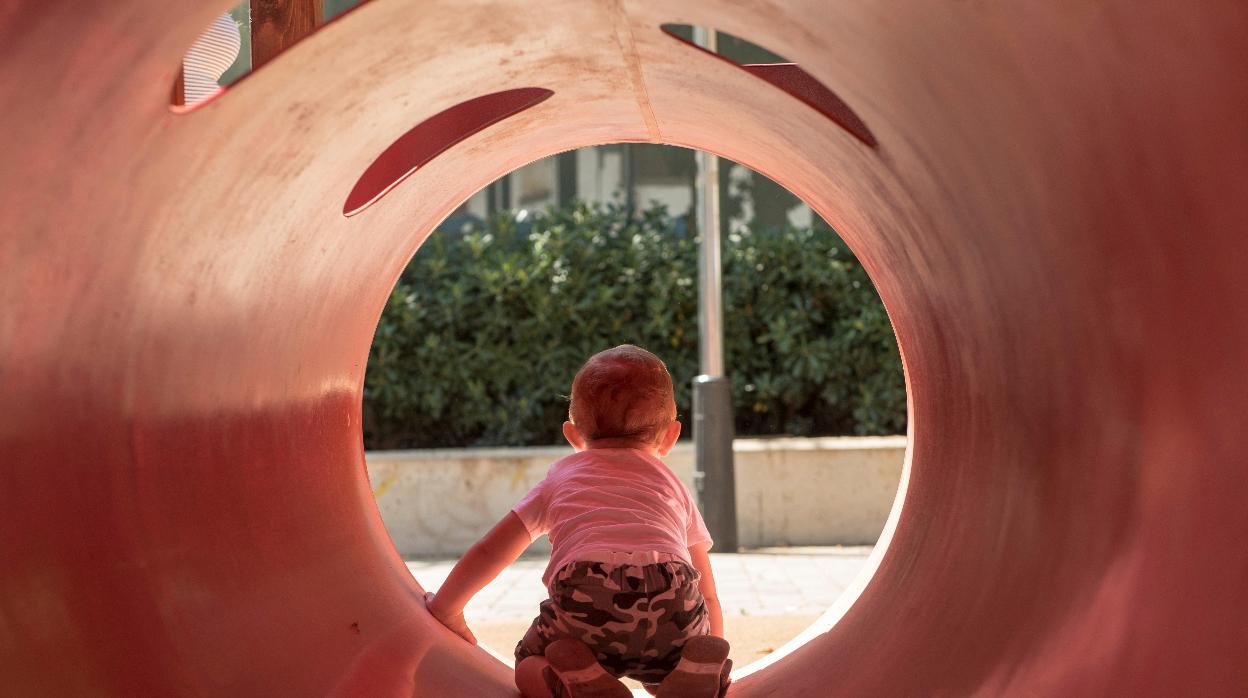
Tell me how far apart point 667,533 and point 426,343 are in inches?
260

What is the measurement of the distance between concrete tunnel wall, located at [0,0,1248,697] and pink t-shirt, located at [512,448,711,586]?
21.1 inches

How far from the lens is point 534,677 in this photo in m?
3.40

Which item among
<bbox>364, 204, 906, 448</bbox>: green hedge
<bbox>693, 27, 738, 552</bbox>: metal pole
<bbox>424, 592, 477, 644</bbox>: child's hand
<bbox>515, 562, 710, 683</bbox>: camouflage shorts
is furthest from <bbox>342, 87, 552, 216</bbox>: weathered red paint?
<bbox>364, 204, 906, 448</bbox>: green hedge

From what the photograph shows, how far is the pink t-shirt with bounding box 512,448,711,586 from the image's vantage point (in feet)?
11.1

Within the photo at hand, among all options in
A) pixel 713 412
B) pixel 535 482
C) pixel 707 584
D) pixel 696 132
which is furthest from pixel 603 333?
pixel 707 584

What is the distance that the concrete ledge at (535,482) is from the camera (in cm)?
892

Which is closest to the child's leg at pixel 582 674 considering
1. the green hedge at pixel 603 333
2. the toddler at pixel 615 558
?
the toddler at pixel 615 558

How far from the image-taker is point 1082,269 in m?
1.98

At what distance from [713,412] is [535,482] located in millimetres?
1434

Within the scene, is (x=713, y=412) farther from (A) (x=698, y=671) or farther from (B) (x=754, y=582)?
(A) (x=698, y=671)

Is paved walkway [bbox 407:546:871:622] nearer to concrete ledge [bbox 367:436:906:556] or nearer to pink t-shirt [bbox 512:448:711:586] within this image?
concrete ledge [bbox 367:436:906:556]

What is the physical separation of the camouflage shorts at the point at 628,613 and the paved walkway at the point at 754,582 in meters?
2.86

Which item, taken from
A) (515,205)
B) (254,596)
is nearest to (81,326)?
(254,596)

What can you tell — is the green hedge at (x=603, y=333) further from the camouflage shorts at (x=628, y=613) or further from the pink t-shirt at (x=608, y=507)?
the camouflage shorts at (x=628, y=613)
